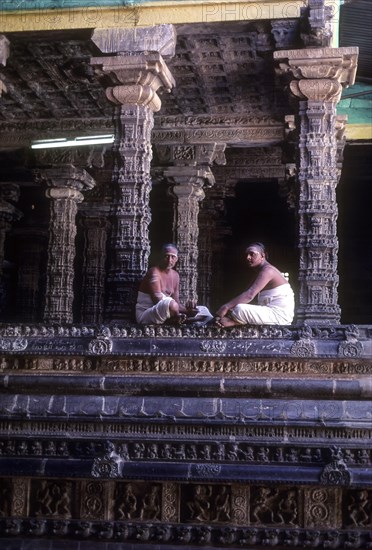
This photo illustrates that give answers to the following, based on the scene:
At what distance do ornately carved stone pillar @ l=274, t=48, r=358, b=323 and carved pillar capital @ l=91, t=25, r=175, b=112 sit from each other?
4.68 ft

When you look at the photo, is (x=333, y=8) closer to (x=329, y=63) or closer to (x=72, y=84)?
(x=329, y=63)

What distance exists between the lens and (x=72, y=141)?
43.7ft

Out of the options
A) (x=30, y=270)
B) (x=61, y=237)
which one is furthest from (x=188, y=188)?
(x=30, y=270)

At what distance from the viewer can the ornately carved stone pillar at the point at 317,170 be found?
8516 mm

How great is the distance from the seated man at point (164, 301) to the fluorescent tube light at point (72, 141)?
481 cm

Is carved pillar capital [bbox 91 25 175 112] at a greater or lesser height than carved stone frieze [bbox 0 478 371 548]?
greater

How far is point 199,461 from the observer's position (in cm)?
654

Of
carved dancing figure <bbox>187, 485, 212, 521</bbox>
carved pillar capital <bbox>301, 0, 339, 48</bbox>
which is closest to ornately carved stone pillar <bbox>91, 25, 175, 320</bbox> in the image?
carved pillar capital <bbox>301, 0, 339, 48</bbox>

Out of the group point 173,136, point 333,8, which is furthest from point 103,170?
point 333,8

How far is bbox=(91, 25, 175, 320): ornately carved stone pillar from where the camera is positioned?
8922 mm

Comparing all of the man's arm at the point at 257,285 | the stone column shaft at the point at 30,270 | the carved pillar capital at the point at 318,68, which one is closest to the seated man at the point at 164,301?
the man's arm at the point at 257,285

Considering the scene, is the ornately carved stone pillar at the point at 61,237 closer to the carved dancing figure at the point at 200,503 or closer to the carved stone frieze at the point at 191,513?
the carved stone frieze at the point at 191,513

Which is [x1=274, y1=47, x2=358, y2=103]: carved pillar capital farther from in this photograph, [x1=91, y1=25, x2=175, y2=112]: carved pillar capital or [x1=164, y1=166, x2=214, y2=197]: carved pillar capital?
[x1=164, y1=166, x2=214, y2=197]: carved pillar capital

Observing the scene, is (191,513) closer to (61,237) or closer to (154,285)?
(154,285)
